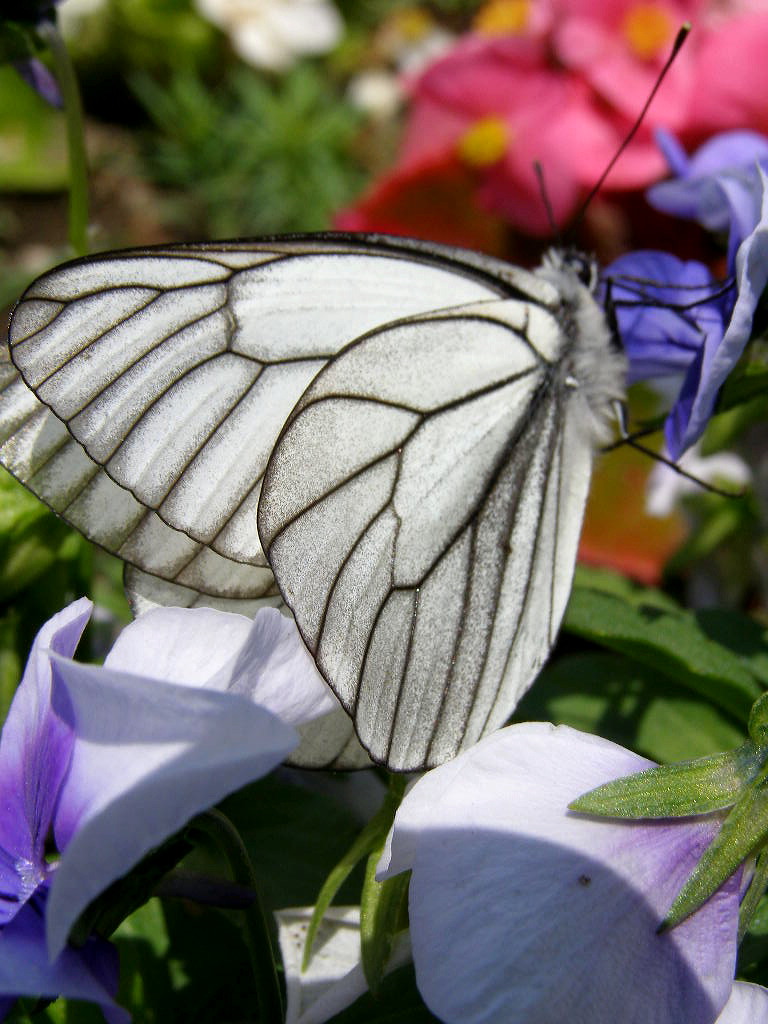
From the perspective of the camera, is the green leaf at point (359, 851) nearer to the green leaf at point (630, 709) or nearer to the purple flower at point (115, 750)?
the purple flower at point (115, 750)

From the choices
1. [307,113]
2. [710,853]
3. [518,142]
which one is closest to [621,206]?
[518,142]

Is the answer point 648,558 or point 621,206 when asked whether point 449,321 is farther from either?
point 621,206

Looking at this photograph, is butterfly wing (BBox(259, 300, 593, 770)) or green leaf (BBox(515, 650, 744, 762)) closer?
butterfly wing (BBox(259, 300, 593, 770))

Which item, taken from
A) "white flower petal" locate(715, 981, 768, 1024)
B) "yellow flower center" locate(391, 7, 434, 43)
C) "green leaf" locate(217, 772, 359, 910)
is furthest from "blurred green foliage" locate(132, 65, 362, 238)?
"white flower petal" locate(715, 981, 768, 1024)

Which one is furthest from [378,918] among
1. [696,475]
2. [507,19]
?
[507,19]

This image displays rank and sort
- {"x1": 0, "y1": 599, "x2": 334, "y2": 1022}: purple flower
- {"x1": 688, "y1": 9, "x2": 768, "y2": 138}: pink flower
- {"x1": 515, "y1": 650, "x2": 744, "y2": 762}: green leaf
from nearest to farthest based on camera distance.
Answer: {"x1": 0, "y1": 599, "x2": 334, "y2": 1022}: purple flower → {"x1": 515, "y1": 650, "x2": 744, "y2": 762}: green leaf → {"x1": 688, "y1": 9, "x2": 768, "y2": 138}: pink flower

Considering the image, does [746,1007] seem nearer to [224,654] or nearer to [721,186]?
[224,654]

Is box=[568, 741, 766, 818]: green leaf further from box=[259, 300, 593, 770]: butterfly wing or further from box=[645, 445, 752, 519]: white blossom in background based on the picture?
box=[645, 445, 752, 519]: white blossom in background

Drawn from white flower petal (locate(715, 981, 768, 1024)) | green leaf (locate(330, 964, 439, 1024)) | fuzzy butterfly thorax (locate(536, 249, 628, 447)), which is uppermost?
fuzzy butterfly thorax (locate(536, 249, 628, 447))
